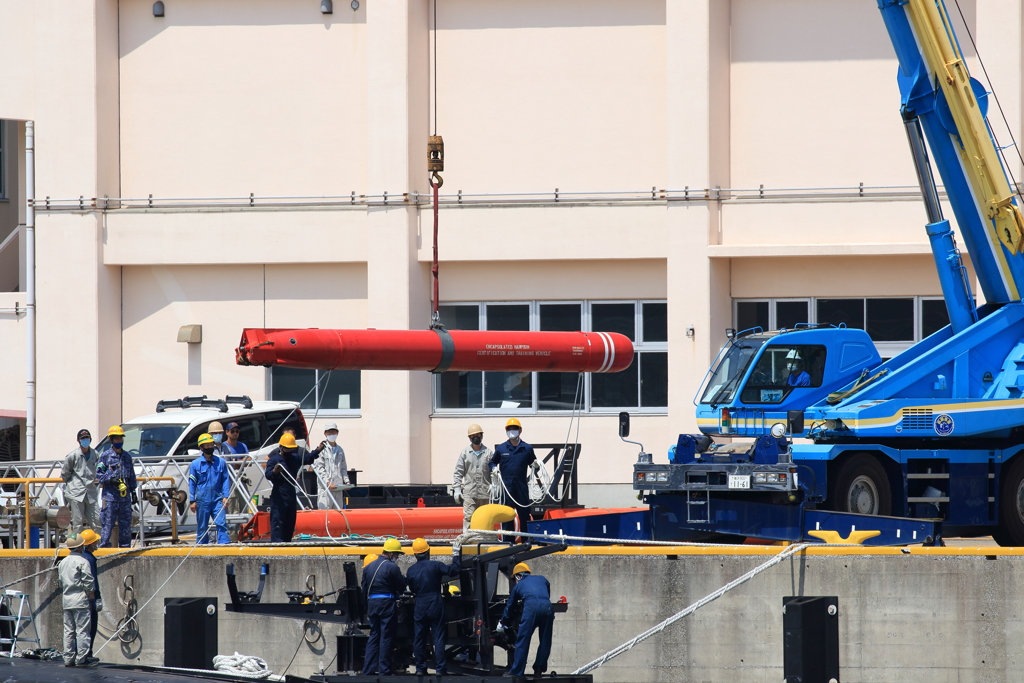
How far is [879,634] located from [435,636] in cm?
487

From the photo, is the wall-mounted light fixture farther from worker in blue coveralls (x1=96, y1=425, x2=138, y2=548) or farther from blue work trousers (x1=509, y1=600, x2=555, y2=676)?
blue work trousers (x1=509, y1=600, x2=555, y2=676)

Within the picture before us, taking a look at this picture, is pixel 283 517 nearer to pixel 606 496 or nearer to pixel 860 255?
pixel 606 496

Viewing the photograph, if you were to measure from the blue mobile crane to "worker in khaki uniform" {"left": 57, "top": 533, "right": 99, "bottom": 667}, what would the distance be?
17.9 feet

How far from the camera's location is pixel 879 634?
13336 mm

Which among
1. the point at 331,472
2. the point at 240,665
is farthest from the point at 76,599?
the point at 331,472

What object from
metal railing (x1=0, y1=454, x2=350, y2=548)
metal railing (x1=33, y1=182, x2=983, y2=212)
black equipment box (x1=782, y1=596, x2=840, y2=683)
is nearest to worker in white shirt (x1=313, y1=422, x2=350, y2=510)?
metal railing (x1=0, y1=454, x2=350, y2=548)

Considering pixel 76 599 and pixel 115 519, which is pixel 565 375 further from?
pixel 76 599

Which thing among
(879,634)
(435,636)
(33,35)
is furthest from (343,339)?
(33,35)

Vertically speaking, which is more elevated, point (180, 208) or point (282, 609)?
point (180, 208)

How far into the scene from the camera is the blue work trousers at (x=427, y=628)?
12.3 metres

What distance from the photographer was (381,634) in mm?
12523

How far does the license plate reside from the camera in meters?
14.4

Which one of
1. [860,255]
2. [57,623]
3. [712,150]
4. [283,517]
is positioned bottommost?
[57,623]

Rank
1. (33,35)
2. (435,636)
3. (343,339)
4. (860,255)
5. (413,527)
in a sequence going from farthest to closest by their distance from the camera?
(33,35), (860,255), (413,527), (343,339), (435,636)
